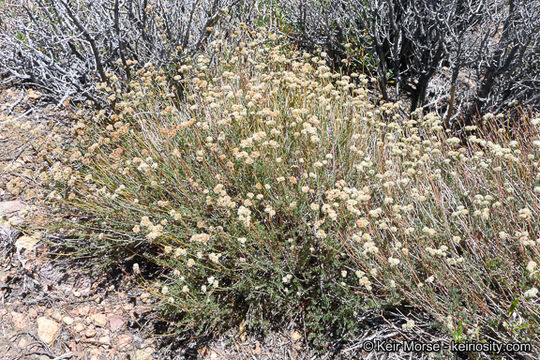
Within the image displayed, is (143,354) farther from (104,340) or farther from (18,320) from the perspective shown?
(18,320)

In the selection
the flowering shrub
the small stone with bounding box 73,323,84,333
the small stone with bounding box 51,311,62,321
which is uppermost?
the flowering shrub

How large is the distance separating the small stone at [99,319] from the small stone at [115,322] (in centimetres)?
4

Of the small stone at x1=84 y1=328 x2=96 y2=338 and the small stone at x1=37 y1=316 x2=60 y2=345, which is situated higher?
the small stone at x1=37 y1=316 x2=60 y2=345

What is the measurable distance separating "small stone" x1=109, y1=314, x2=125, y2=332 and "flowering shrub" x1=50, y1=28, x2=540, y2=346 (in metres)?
0.29

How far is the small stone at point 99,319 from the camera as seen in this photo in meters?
2.57

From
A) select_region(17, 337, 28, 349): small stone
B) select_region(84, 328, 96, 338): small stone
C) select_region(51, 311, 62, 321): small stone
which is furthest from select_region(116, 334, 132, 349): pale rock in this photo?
select_region(17, 337, 28, 349): small stone

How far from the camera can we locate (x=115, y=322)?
258cm

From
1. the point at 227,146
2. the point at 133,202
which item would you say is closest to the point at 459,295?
the point at 227,146

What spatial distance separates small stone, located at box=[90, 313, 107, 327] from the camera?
8.44 feet

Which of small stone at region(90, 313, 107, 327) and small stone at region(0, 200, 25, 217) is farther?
small stone at region(0, 200, 25, 217)

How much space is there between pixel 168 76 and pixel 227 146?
5.27ft

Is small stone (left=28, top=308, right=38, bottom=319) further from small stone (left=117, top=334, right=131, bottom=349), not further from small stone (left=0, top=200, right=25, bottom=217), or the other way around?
small stone (left=0, top=200, right=25, bottom=217)

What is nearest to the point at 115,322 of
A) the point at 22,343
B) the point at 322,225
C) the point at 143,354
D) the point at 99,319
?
the point at 99,319

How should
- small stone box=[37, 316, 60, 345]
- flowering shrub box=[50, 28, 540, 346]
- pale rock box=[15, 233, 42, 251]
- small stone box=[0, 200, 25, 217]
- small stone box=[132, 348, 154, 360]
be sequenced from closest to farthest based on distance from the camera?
flowering shrub box=[50, 28, 540, 346] → small stone box=[132, 348, 154, 360] → small stone box=[37, 316, 60, 345] → pale rock box=[15, 233, 42, 251] → small stone box=[0, 200, 25, 217]
